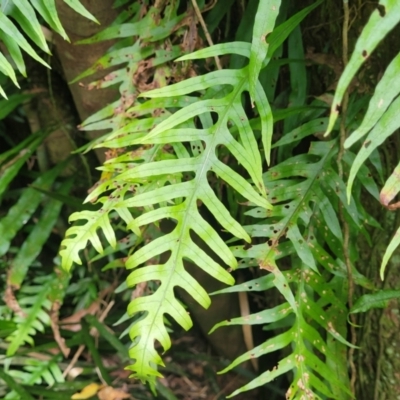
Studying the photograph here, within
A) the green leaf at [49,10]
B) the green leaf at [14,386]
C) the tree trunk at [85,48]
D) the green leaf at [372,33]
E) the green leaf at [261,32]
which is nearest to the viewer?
the green leaf at [372,33]

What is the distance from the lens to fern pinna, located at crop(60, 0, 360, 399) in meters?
0.69

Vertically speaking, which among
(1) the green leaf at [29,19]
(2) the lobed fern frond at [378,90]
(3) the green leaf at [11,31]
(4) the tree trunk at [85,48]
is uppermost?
(4) the tree trunk at [85,48]

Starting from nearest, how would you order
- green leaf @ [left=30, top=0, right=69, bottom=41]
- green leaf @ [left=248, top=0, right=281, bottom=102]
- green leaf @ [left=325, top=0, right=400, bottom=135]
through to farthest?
green leaf @ [left=325, top=0, right=400, bottom=135]
green leaf @ [left=248, top=0, right=281, bottom=102]
green leaf @ [left=30, top=0, right=69, bottom=41]

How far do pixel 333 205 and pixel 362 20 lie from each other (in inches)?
13.5

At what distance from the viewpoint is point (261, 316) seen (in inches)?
31.9

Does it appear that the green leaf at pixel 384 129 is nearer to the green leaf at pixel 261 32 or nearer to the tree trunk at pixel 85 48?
the green leaf at pixel 261 32

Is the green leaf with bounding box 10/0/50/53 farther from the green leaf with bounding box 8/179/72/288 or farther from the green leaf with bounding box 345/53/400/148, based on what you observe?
the green leaf with bounding box 8/179/72/288

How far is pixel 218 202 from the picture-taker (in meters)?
0.71

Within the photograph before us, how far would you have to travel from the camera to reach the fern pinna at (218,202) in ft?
2.25

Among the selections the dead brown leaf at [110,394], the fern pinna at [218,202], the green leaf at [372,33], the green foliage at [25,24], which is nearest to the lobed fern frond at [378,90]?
the green leaf at [372,33]

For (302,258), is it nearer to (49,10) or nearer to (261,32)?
(261,32)


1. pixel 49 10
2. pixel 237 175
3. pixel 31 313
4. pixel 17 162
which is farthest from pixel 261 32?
pixel 31 313

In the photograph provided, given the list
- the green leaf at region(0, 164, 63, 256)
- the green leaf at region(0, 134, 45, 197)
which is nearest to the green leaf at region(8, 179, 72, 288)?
the green leaf at region(0, 164, 63, 256)

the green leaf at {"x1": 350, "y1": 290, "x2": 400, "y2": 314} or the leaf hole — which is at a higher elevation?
the leaf hole
